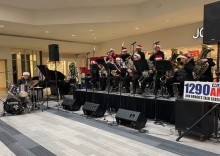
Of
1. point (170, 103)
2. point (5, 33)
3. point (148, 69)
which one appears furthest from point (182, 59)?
point (5, 33)

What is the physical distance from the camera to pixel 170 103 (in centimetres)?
477

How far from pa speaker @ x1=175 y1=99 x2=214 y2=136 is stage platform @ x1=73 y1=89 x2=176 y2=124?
77 centimetres

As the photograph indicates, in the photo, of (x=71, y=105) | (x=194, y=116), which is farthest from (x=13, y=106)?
(x=194, y=116)

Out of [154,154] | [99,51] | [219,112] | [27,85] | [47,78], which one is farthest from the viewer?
[99,51]

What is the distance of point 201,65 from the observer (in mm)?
4723

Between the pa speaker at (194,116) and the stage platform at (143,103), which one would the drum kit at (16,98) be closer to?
the stage platform at (143,103)

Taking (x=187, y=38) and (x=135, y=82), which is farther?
(x=187, y=38)

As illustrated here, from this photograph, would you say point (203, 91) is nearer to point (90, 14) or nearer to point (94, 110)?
point (94, 110)

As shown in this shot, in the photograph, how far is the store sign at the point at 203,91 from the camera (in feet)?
11.2

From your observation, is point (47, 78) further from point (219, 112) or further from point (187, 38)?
point (187, 38)

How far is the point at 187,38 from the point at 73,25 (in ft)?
19.0

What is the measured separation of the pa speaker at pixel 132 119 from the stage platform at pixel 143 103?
1.85 feet

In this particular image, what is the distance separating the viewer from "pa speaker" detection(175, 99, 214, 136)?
3.63 metres

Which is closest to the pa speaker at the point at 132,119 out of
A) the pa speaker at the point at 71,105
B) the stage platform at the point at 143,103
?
the stage platform at the point at 143,103
